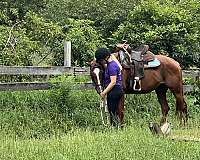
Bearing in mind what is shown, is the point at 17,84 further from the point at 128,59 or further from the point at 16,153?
the point at 16,153

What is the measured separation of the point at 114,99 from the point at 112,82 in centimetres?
43

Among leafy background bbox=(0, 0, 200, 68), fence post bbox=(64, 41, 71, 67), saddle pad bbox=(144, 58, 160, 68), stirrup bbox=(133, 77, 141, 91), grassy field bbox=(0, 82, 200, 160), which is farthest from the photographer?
leafy background bbox=(0, 0, 200, 68)

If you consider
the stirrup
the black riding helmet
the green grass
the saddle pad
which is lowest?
the green grass

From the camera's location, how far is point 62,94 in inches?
489

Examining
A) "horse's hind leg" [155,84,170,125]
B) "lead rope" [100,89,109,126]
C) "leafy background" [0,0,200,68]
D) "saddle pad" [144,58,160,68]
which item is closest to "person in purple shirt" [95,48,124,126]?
"lead rope" [100,89,109,126]

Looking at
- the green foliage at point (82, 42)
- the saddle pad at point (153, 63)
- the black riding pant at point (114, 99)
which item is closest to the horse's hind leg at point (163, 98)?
the saddle pad at point (153, 63)

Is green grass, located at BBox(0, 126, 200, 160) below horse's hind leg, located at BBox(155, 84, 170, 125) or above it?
above

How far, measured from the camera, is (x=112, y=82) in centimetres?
998

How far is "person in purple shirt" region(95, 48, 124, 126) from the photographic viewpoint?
10016 mm

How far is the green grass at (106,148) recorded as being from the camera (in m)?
6.61

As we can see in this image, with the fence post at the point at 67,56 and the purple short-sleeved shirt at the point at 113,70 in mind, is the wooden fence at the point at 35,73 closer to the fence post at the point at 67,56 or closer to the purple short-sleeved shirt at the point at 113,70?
the fence post at the point at 67,56

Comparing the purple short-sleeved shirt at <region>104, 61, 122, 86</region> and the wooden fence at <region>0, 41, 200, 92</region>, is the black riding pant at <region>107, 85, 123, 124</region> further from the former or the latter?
the wooden fence at <region>0, 41, 200, 92</region>

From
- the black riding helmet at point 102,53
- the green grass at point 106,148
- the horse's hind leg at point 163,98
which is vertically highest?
the black riding helmet at point 102,53

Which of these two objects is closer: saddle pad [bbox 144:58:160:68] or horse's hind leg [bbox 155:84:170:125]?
saddle pad [bbox 144:58:160:68]
